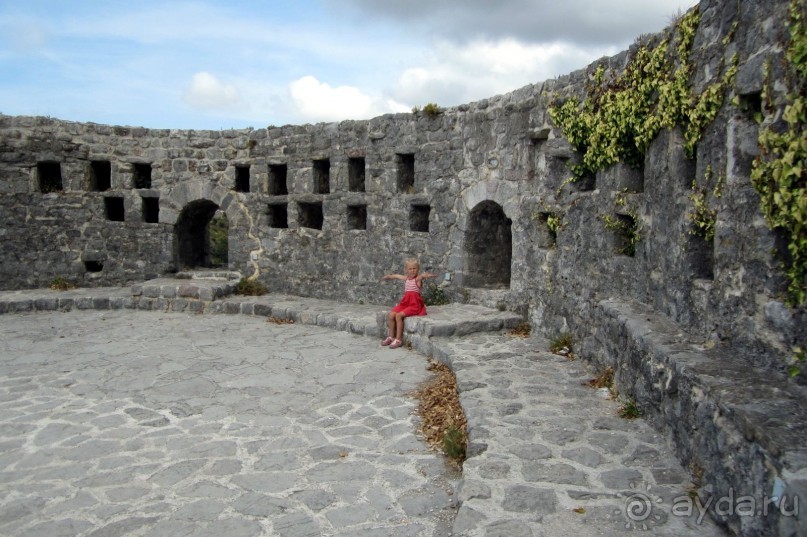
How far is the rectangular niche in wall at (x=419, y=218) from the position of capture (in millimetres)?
10281

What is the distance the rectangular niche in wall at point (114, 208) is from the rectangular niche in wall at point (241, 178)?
8.12ft

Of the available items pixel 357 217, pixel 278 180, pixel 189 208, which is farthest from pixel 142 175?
pixel 357 217

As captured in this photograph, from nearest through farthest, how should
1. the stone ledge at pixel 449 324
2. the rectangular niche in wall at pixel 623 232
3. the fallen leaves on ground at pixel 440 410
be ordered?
the fallen leaves on ground at pixel 440 410
the rectangular niche in wall at pixel 623 232
the stone ledge at pixel 449 324

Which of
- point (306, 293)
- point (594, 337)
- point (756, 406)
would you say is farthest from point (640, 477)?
point (306, 293)

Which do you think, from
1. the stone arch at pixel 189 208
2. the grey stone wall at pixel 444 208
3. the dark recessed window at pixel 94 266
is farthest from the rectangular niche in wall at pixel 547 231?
the dark recessed window at pixel 94 266

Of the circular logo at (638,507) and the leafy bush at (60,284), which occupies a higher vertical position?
the leafy bush at (60,284)

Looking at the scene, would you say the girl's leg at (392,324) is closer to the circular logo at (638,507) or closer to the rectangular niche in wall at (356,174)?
the rectangular niche in wall at (356,174)

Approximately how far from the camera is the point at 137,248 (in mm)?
12383

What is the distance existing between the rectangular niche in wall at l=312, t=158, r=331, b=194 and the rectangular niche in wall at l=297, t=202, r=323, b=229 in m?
0.27

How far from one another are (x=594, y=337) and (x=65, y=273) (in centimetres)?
1014

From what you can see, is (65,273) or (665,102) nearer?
(665,102)

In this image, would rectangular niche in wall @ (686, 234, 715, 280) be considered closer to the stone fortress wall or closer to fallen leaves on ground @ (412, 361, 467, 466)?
the stone fortress wall

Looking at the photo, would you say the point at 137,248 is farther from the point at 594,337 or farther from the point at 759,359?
the point at 759,359

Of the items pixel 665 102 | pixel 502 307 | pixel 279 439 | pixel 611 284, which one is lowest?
pixel 279 439
